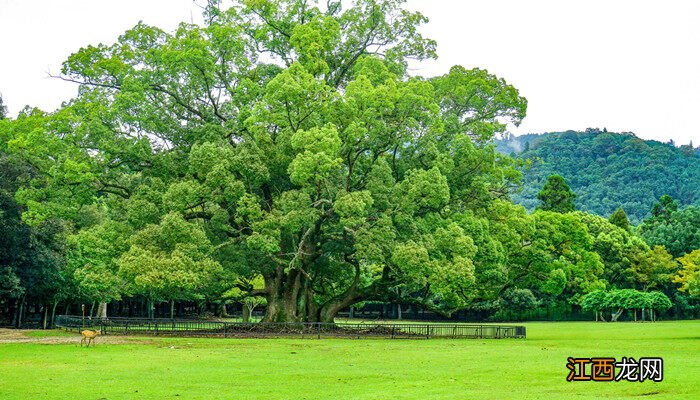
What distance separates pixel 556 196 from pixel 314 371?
65.4m

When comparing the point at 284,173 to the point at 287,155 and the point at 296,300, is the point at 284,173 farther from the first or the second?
the point at 296,300

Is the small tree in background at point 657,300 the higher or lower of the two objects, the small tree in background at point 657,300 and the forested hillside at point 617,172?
the lower

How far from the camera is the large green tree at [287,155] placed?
117 feet

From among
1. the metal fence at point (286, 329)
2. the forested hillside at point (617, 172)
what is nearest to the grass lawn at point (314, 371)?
the metal fence at point (286, 329)

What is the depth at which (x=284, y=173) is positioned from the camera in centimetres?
3931

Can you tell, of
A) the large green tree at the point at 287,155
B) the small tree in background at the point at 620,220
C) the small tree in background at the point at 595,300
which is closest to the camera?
the large green tree at the point at 287,155

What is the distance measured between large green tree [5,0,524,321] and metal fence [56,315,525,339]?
1774 mm

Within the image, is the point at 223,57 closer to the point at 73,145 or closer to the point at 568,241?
the point at 73,145

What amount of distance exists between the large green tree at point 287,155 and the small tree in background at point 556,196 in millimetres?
38250

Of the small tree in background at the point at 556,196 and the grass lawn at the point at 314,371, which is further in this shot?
the small tree in background at the point at 556,196

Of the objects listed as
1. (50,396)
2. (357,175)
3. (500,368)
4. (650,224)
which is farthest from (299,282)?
(650,224)

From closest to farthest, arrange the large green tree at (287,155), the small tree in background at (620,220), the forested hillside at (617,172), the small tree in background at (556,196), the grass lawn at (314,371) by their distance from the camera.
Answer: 1. the grass lawn at (314,371)
2. the large green tree at (287,155)
3. the small tree in background at (556,196)
4. the small tree in background at (620,220)
5. the forested hillside at (617,172)

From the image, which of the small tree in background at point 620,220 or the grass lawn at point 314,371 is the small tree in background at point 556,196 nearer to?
the small tree in background at point 620,220

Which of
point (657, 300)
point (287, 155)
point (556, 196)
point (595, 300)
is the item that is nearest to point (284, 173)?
point (287, 155)
